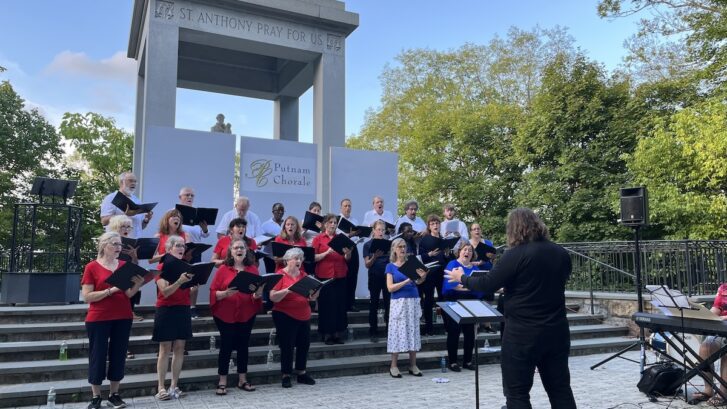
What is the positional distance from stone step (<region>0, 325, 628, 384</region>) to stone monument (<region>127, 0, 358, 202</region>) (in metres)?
3.72

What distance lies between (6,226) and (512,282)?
23123 mm

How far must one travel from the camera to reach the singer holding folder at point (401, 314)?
650 centimetres

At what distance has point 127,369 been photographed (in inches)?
232

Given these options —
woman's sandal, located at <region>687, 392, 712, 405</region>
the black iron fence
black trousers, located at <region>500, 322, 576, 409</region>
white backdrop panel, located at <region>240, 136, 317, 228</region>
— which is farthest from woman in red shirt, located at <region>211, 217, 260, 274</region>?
the black iron fence

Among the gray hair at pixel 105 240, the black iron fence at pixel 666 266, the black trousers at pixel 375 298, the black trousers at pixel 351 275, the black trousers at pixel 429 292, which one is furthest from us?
the black iron fence at pixel 666 266

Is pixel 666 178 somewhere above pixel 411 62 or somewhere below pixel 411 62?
below

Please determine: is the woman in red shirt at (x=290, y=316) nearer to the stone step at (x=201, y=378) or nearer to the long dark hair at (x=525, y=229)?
the stone step at (x=201, y=378)

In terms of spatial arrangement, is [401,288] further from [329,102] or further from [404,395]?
[329,102]

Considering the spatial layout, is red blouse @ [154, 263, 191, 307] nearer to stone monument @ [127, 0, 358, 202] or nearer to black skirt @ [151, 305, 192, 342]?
black skirt @ [151, 305, 192, 342]

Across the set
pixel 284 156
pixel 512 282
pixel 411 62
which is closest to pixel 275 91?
pixel 284 156

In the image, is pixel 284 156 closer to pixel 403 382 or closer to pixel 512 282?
pixel 403 382

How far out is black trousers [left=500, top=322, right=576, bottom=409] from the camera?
336 centimetres

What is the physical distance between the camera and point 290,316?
594 cm

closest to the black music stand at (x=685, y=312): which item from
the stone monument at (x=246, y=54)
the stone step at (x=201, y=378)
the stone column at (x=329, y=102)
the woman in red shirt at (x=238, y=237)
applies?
the stone step at (x=201, y=378)
